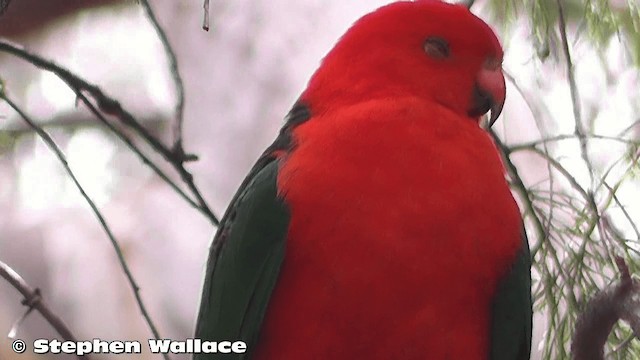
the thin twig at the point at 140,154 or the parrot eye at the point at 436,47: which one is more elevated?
the thin twig at the point at 140,154

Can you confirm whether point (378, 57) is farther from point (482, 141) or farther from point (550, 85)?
point (550, 85)

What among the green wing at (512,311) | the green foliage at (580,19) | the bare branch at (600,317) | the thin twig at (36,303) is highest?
the green foliage at (580,19)

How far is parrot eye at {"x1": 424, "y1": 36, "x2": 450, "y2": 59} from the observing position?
838mm

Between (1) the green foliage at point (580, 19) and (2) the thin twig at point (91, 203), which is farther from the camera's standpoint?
(1) the green foliage at point (580, 19)

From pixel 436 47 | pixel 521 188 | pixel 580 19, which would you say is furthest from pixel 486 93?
pixel 580 19

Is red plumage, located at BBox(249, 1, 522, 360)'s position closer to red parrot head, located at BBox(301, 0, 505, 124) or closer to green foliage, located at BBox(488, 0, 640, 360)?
red parrot head, located at BBox(301, 0, 505, 124)

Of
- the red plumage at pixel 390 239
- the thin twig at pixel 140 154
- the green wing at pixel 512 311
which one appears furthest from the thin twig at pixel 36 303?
the green wing at pixel 512 311

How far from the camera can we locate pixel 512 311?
746 millimetres

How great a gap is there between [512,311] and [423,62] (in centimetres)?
27

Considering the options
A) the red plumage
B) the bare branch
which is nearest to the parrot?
the red plumage

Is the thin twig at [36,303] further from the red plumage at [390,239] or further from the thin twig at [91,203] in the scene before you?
the red plumage at [390,239]

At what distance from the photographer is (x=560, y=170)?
108 cm

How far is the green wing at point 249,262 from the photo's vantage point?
718 mm

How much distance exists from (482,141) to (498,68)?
0.13 metres
